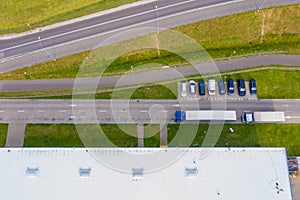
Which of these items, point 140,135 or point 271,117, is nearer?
point 140,135

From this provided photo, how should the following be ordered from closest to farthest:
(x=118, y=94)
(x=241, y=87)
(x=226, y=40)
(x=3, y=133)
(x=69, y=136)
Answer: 1. (x=69, y=136)
2. (x=3, y=133)
3. (x=241, y=87)
4. (x=118, y=94)
5. (x=226, y=40)

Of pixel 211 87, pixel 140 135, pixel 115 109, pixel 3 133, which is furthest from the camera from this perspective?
pixel 211 87

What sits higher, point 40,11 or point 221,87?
point 40,11

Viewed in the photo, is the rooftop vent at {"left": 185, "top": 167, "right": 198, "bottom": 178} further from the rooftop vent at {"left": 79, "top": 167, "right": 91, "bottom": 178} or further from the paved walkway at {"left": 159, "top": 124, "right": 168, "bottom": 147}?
the rooftop vent at {"left": 79, "top": 167, "right": 91, "bottom": 178}

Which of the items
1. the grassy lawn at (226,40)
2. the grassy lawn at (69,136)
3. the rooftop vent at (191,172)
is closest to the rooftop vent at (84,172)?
the grassy lawn at (69,136)

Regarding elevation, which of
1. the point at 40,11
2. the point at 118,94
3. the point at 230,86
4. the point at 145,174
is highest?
the point at 40,11

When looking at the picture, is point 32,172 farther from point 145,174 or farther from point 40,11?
point 40,11

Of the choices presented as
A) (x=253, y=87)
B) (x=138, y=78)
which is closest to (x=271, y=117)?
(x=253, y=87)
